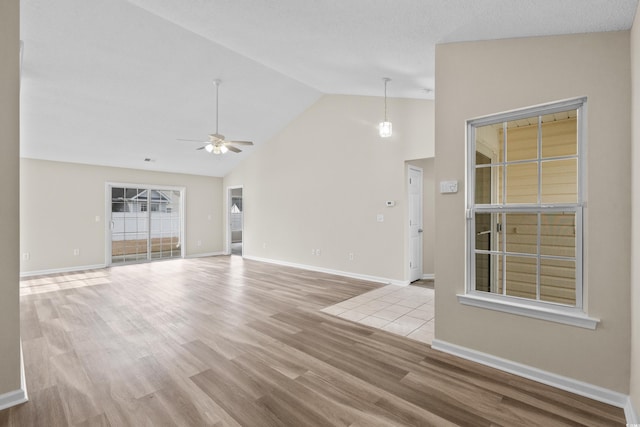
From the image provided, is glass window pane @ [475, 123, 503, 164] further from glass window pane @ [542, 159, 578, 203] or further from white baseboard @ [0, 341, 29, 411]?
white baseboard @ [0, 341, 29, 411]

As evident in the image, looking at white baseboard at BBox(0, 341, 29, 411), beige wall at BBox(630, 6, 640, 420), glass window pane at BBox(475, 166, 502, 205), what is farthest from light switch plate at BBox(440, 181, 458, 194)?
white baseboard at BBox(0, 341, 29, 411)

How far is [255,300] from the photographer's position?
4.31 metres

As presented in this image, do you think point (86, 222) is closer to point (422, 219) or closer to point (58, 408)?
point (58, 408)

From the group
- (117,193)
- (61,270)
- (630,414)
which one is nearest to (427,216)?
(630,414)

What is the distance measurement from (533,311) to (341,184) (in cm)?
409

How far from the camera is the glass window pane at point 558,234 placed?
2.21 m

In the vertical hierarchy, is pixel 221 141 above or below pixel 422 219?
above

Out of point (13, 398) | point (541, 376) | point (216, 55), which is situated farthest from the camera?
point (216, 55)

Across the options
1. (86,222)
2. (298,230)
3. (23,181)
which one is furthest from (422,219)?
(23,181)

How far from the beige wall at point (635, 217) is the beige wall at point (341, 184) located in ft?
9.62

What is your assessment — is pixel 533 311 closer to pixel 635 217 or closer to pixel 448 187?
pixel 635 217

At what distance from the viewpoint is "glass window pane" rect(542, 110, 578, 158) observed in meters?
2.21

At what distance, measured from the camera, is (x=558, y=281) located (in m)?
2.31

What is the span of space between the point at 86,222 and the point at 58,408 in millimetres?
6146
